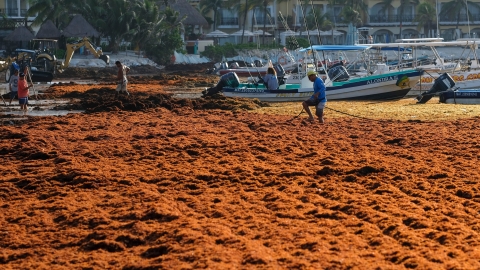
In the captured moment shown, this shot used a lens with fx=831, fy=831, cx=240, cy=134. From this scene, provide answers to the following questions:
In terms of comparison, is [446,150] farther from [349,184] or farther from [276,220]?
[276,220]

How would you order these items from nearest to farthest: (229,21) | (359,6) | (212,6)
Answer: (212,6)
(359,6)
(229,21)

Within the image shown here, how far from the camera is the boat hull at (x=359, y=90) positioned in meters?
28.6

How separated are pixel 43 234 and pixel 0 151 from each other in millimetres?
6746

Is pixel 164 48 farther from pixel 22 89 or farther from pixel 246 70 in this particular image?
pixel 22 89

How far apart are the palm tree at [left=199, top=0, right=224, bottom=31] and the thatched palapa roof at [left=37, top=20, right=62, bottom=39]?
27631mm

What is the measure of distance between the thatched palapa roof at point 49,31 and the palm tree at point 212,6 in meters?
27.6

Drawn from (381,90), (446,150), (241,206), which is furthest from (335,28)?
(241,206)

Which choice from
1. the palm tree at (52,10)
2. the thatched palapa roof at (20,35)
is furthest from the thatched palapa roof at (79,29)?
the palm tree at (52,10)

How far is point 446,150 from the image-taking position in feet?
51.6

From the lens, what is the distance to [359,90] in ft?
94.8

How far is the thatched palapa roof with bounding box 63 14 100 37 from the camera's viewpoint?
189 feet

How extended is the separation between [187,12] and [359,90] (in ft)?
166

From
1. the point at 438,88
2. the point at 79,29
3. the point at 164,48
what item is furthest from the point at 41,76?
the point at 164,48

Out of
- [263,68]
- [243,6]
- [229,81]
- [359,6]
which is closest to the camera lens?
[229,81]
